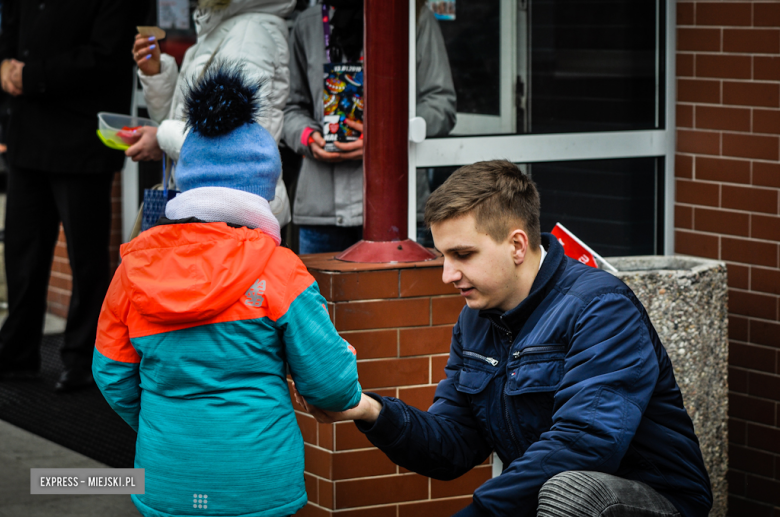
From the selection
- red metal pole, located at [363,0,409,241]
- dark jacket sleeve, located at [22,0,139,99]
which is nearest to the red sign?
red metal pole, located at [363,0,409,241]

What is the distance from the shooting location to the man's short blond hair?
2.39m

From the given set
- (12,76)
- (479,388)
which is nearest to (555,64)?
(479,388)

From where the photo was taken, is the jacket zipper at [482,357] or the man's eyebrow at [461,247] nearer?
the man's eyebrow at [461,247]

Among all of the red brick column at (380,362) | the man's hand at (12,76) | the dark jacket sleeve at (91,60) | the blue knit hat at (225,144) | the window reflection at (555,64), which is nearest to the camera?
the blue knit hat at (225,144)

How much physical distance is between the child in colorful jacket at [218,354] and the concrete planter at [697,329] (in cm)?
140

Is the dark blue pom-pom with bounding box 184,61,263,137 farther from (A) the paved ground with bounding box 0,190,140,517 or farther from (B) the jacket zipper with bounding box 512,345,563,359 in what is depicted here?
(A) the paved ground with bounding box 0,190,140,517

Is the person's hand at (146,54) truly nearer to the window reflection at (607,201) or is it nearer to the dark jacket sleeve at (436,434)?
the window reflection at (607,201)

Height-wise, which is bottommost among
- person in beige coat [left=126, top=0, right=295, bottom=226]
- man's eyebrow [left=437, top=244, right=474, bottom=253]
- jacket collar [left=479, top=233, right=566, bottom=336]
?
jacket collar [left=479, top=233, right=566, bottom=336]

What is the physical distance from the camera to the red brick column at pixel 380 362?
130 inches

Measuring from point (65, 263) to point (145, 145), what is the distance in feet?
10.8

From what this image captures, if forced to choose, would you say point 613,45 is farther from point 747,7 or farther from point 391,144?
point 391,144

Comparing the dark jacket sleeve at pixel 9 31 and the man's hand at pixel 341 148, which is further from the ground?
the dark jacket sleeve at pixel 9 31

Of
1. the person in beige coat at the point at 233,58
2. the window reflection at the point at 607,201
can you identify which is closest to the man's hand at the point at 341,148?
the person in beige coat at the point at 233,58

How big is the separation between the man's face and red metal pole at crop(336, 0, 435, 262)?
0.99 m
